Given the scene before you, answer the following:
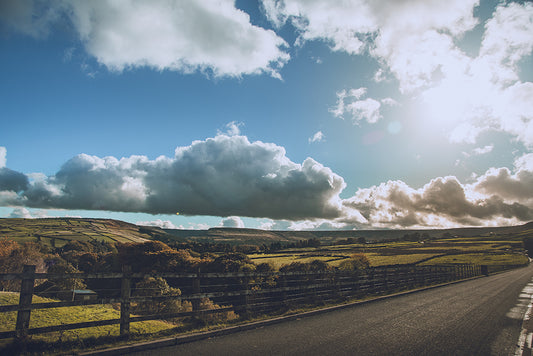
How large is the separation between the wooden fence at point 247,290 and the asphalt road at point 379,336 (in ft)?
4.93

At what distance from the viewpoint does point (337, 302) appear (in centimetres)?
1434

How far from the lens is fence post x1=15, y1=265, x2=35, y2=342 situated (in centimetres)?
626

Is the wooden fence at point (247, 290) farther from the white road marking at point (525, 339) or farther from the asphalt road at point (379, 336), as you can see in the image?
the white road marking at point (525, 339)

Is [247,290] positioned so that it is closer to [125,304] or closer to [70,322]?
[125,304]

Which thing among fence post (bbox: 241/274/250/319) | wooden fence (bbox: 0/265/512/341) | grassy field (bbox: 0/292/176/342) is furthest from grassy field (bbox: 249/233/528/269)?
grassy field (bbox: 0/292/176/342)

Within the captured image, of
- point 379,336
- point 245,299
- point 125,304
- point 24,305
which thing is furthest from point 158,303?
point 379,336

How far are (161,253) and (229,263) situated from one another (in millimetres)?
29585

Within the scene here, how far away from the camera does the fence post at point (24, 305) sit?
6.26 metres

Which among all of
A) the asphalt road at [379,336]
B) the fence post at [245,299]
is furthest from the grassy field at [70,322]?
the fence post at [245,299]

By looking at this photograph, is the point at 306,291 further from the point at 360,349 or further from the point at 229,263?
the point at 229,263

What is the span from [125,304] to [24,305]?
2079mm

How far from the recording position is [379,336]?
26.1 ft

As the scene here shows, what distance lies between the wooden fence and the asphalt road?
150cm

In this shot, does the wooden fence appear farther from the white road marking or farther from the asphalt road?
the white road marking
